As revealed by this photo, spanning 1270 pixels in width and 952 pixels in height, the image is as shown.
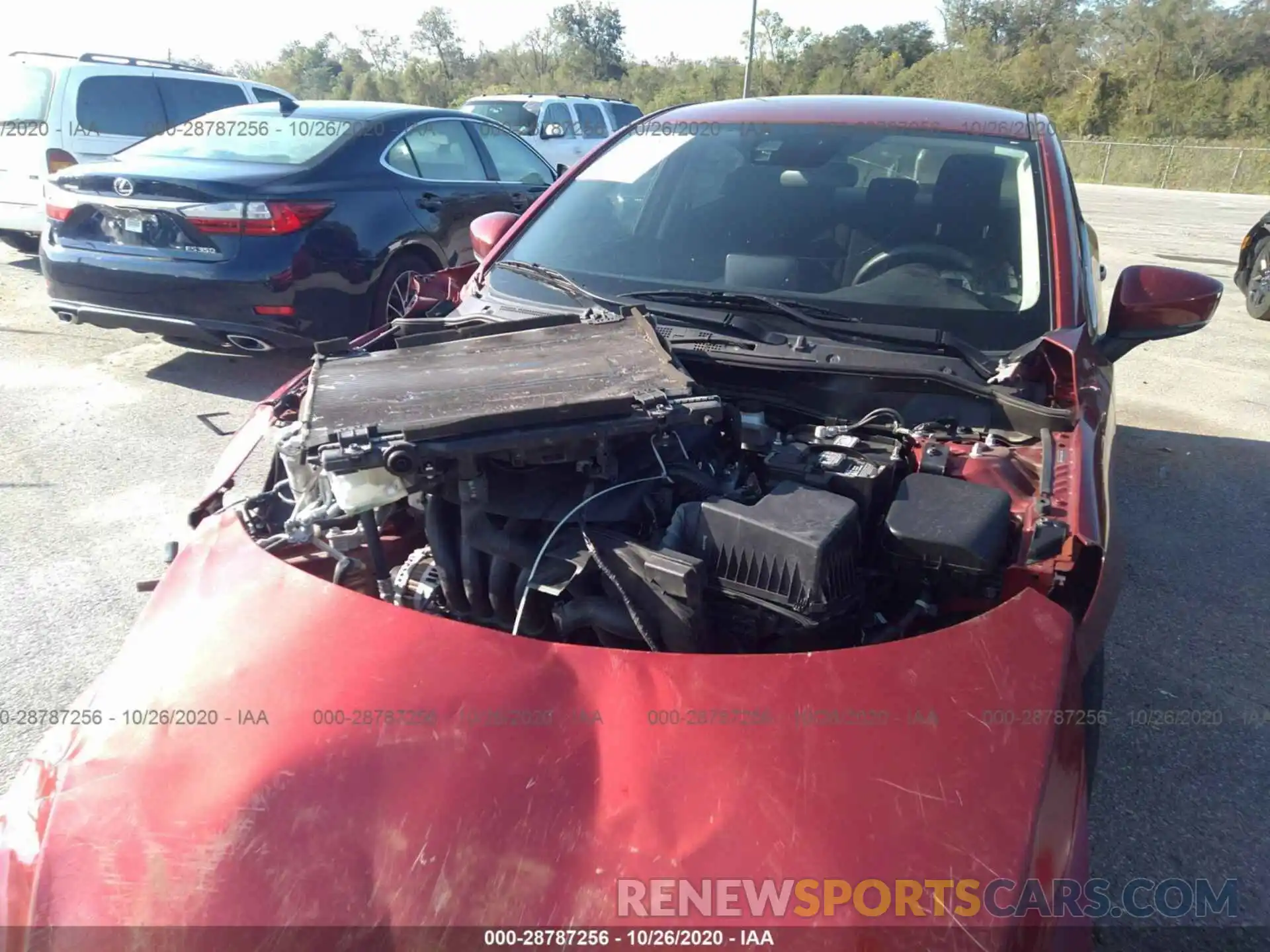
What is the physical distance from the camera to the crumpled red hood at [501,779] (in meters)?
1.23

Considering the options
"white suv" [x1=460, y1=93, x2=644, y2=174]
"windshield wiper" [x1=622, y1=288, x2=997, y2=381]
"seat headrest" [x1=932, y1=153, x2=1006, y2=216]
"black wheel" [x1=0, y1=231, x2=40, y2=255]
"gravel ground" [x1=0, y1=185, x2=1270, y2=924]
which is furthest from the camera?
"white suv" [x1=460, y1=93, x2=644, y2=174]

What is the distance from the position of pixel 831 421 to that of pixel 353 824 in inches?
58.3

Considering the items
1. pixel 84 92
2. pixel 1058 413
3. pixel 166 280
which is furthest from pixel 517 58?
pixel 1058 413

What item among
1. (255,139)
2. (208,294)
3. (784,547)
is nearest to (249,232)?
(208,294)

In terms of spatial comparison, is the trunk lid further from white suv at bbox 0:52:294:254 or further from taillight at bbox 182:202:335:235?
white suv at bbox 0:52:294:254

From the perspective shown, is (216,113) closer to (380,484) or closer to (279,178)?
(279,178)

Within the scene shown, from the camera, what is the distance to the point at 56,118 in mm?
6988

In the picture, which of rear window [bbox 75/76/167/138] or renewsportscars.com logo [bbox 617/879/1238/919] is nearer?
renewsportscars.com logo [bbox 617/879/1238/919]

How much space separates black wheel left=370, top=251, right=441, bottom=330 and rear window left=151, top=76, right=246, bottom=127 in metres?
3.76

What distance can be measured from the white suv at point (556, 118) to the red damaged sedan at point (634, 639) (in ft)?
37.5

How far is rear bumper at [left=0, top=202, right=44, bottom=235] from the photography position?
708cm

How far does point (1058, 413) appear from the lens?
205 centimetres

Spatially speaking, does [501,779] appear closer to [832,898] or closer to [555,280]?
[832,898]

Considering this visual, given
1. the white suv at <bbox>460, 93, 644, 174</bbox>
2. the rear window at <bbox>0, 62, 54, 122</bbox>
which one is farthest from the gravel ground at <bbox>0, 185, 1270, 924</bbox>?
the white suv at <bbox>460, 93, 644, 174</bbox>
